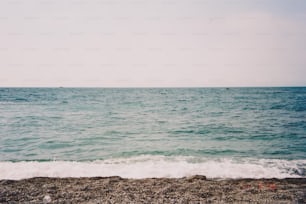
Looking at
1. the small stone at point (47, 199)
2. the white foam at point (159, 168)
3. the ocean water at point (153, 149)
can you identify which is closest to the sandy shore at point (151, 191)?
the small stone at point (47, 199)

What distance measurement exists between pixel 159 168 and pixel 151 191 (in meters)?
2.94

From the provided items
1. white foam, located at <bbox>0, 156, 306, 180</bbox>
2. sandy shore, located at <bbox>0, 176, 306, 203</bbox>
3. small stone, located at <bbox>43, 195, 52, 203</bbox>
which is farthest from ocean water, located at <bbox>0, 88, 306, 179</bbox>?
small stone, located at <bbox>43, 195, 52, 203</bbox>

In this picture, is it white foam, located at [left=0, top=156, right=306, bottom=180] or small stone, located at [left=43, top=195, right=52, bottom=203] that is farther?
white foam, located at [left=0, top=156, right=306, bottom=180]

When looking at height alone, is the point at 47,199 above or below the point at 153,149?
above

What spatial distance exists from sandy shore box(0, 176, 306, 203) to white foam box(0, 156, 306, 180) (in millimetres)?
1098

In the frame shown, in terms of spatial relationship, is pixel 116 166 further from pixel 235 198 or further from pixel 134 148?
pixel 235 198

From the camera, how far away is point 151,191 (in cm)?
625

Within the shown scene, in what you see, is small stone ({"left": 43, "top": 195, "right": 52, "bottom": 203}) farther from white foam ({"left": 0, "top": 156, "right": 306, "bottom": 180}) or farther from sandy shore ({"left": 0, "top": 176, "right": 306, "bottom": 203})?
white foam ({"left": 0, "top": 156, "right": 306, "bottom": 180})

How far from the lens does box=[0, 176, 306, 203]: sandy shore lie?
5676 millimetres

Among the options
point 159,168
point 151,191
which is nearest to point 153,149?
point 159,168

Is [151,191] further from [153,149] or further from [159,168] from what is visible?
[153,149]

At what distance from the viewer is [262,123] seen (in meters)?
19.4

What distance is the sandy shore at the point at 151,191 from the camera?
18.6 feet

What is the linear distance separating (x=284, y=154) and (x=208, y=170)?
464cm
